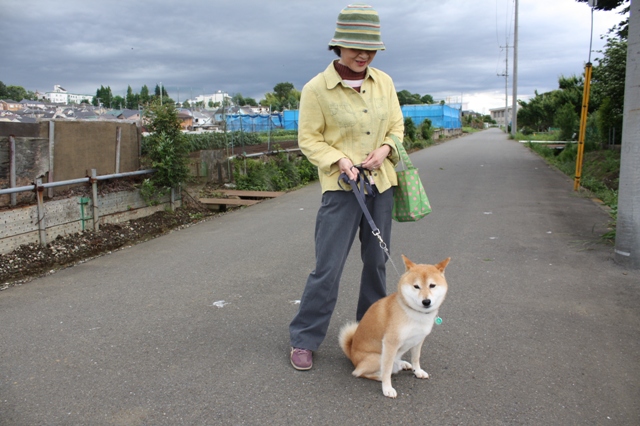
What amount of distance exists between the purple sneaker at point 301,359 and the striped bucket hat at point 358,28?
1865mm

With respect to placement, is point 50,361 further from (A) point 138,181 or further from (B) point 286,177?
(B) point 286,177

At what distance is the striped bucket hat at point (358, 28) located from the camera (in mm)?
2857

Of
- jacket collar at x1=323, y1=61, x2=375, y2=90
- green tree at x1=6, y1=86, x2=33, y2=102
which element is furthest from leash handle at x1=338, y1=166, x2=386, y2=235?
green tree at x1=6, y1=86, x2=33, y2=102

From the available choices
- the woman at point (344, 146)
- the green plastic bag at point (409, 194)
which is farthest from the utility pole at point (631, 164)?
the woman at point (344, 146)

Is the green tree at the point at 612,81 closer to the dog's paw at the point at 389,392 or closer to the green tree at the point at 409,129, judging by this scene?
the dog's paw at the point at 389,392

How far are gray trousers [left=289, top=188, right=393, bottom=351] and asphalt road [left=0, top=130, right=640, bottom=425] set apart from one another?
10.5 inches

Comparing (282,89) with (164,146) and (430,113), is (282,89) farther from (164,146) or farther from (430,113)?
(164,146)

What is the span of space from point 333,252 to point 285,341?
0.92 m

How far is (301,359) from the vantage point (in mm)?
3197

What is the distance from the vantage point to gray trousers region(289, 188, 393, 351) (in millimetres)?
3100

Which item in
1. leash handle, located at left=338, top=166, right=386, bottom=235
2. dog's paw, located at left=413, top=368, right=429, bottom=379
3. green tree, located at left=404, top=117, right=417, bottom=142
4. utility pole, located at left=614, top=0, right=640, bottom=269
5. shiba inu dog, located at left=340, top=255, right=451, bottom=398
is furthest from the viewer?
green tree, located at left=404, top=117, right=417, bottom=142

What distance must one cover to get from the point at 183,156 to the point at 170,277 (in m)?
3.44

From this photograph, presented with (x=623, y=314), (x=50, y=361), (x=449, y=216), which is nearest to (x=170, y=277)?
(x=50, y=361)

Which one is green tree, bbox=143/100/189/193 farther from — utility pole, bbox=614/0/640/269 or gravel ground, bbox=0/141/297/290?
utility pole, bbox=614/0/640/269
